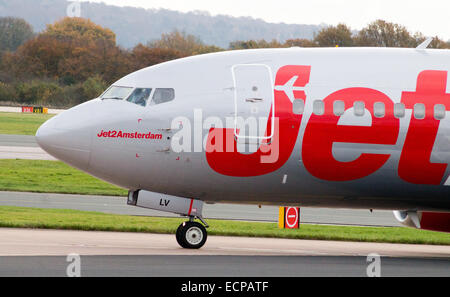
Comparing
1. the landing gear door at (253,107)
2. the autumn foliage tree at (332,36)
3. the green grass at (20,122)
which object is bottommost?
the landing gear door at (253,107)

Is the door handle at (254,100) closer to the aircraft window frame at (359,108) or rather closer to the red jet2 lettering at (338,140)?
the red jet2 lettering at (338,140)

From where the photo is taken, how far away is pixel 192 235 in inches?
763

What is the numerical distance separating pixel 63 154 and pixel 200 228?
3.33 meters

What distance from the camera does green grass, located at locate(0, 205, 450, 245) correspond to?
2412cm

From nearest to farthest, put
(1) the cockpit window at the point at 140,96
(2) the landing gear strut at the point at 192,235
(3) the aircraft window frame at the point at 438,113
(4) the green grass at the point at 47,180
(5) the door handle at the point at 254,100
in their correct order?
(5) the door handle at the point at 254,100 < (1) the cockpit window at the point at 140,96 < (3) the aircraft window frame at the point at 438,113 < (2) the landing gear strut at the point at 192,235 < (4) the green grass at the point at 47,180

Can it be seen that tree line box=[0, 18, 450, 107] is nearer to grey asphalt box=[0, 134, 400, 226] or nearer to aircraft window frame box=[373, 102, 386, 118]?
grey asphalt box=[0, 134, 400, 226]

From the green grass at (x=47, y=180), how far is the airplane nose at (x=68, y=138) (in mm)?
15043

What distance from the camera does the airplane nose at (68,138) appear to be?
1862 centimetres

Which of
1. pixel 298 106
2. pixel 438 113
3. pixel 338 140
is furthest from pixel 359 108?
pixel 438 113

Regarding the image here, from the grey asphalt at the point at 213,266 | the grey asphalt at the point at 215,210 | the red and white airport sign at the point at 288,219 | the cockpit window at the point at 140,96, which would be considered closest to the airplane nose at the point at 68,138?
the cockpit window at the point at 140,96

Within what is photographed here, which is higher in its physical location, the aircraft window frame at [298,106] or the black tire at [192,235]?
the aircraft window frame at [298,106]

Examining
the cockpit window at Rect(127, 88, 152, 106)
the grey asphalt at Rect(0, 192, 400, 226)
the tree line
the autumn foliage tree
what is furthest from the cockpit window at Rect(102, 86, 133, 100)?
the autumn foliage tree

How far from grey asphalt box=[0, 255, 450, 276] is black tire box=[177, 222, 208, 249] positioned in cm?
162

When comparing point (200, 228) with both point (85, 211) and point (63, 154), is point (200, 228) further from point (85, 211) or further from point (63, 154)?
point (85, 211)
